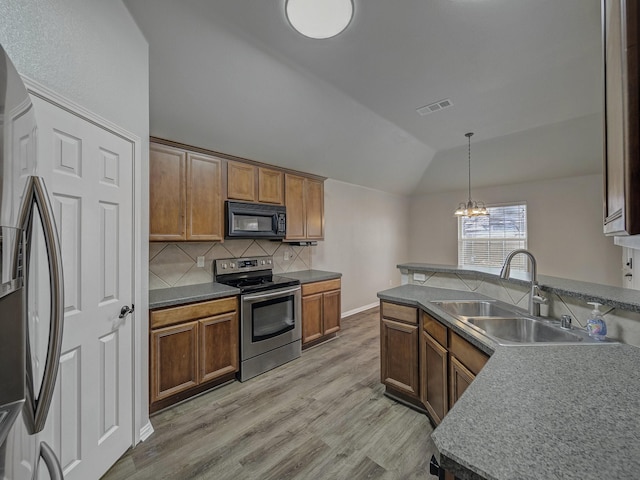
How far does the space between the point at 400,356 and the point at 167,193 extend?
8.50ft

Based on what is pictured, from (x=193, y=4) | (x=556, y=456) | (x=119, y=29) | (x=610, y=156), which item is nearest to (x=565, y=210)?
(x=610, y=156)

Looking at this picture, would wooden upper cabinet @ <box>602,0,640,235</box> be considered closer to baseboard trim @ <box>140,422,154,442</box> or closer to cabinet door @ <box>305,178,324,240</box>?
baseboard trim @ <box>140,422,154,442</box>

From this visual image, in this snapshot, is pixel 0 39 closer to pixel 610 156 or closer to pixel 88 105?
pixel 88 105

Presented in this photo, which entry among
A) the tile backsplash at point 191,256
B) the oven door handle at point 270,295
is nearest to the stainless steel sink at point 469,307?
the oven door handle at point 270,295

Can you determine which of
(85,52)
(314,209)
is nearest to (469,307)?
(314,209)

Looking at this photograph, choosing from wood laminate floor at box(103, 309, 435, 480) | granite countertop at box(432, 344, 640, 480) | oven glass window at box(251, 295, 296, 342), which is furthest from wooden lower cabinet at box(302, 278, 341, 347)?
granite countertop at box(432, 344, 640, 480)

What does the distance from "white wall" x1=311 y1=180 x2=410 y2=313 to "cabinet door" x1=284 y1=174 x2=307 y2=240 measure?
0.77m

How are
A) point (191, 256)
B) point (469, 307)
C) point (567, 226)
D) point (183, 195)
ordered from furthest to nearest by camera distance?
point (567, 226)
point (191, 256)
point (183, 195)
point (469, 307)

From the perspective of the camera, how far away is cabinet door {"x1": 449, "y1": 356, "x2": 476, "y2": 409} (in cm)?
155

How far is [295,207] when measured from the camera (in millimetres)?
3766

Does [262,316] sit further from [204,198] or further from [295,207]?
[295,207]

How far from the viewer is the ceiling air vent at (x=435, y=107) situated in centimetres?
325

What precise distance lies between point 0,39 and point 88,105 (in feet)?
1.34

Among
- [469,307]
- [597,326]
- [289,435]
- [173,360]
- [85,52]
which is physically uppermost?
[85,52]
